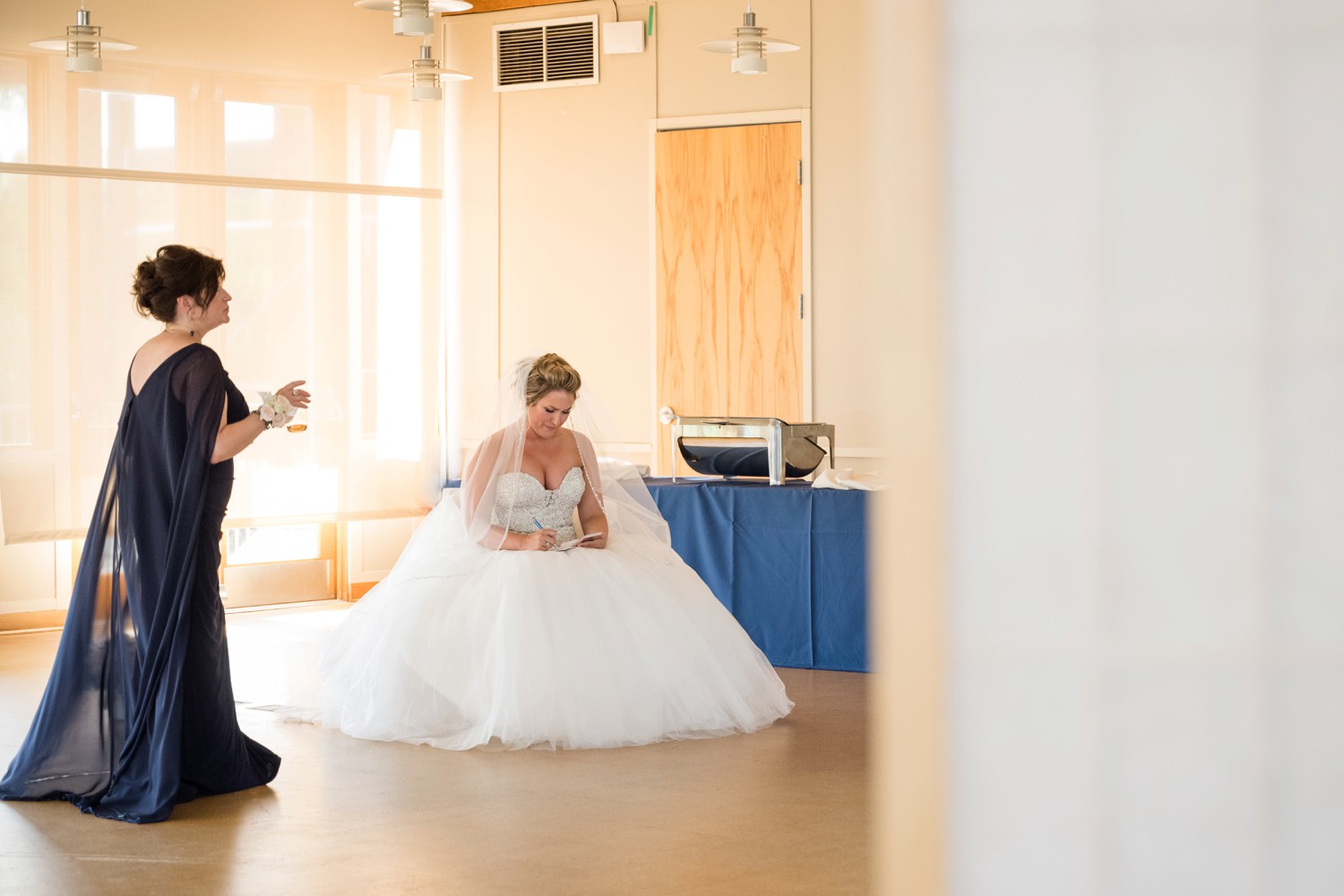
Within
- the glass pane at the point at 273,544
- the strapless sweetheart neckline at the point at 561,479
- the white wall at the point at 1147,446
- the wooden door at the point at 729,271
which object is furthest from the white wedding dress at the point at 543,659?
the white wall at the point at 1147,446

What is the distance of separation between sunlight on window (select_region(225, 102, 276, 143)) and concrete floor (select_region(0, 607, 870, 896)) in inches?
143

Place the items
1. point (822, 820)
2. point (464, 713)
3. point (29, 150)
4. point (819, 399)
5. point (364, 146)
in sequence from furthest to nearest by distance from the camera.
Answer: point (364, 146) → point (819, 399) → point (29, 150) → point (464, 713) → point (822, 820)

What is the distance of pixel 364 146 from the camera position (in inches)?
301

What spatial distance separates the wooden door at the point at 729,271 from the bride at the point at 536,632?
2264 millimetres

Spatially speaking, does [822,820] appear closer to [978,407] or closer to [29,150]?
[978,407]

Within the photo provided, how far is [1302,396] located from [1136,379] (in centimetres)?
17

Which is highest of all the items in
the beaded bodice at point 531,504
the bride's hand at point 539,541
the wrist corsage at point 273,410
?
the wrist corsage at point 273,410

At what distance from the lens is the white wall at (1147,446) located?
4.63 feet

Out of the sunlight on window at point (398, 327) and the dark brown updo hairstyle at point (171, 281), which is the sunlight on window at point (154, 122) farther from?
the dark brown updo hairstyle at point (171, 281)

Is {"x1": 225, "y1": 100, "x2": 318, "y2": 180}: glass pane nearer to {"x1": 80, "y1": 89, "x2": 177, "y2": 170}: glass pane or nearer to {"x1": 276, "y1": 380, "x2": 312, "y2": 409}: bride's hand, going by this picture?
{"x1": 80, "y1": 89, "x2": 177, "y2": 170}: glass pane

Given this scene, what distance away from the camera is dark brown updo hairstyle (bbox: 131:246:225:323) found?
3.91 metres

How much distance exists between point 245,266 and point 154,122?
33.2 inches

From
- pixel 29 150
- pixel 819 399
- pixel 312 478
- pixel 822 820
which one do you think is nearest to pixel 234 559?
pixel 312 478

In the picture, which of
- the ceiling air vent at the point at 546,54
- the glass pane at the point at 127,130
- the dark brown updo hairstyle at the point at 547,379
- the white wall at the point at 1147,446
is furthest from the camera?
the ceiling air vent at the point at 546,54
